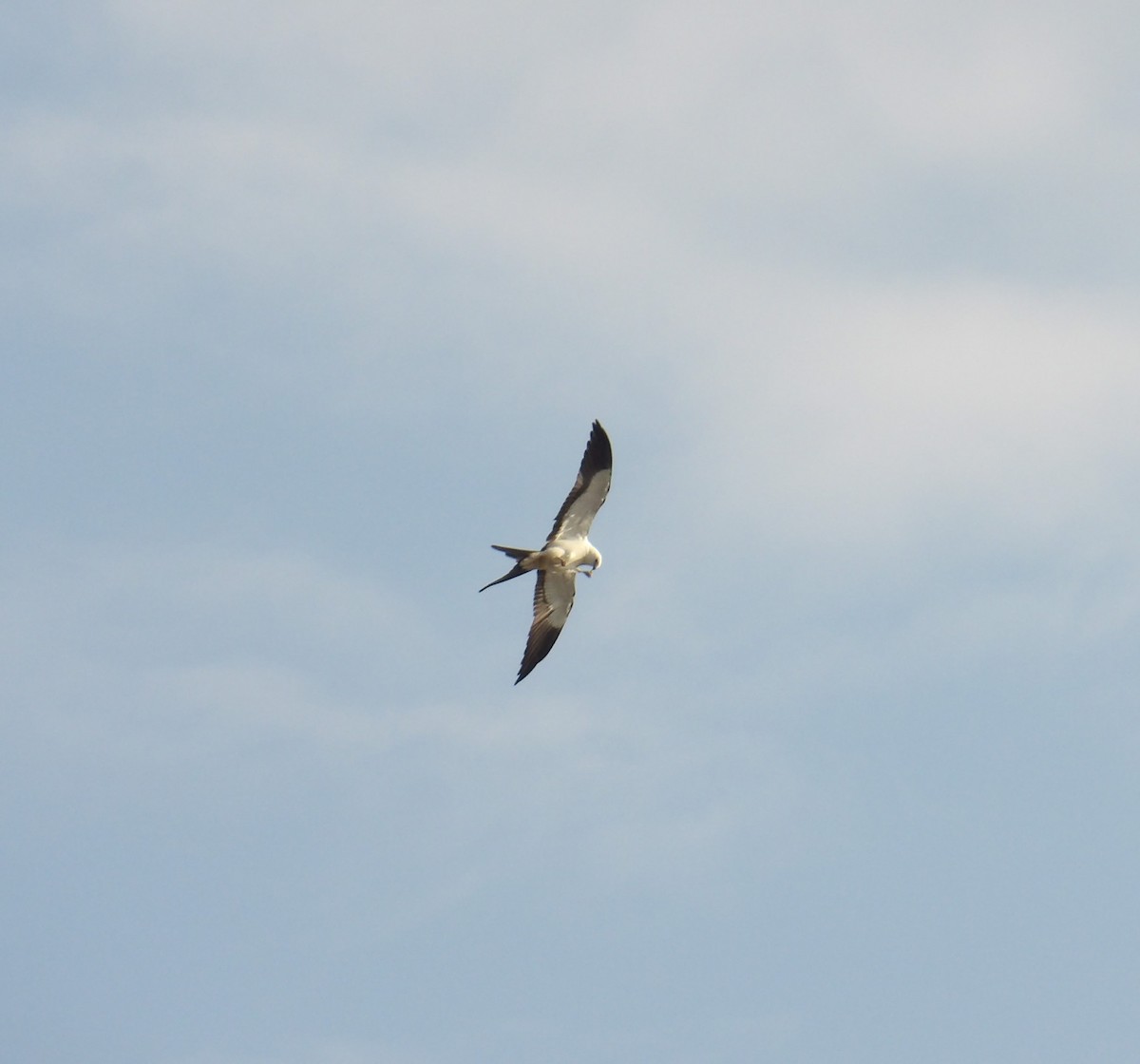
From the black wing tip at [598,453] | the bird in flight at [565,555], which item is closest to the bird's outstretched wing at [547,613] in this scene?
the bird in flight at [565,555]

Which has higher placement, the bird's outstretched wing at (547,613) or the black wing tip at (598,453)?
the black wing tip at (598,453)

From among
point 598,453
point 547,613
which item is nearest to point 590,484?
point 598,453

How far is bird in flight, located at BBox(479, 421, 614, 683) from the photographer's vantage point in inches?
915

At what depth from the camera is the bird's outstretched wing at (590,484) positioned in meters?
23.2

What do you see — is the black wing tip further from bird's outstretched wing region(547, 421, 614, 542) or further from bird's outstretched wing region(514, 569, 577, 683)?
bird's outstretched wing region(514, 569, 577, 683)

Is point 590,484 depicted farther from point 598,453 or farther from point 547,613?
point 547,613

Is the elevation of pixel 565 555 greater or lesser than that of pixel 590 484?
lesser

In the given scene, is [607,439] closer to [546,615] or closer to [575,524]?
[575,524]

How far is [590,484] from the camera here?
23.3 metres

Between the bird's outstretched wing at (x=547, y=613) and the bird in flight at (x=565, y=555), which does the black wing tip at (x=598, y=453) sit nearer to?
A: the bird in flight at (x=565, y=555)

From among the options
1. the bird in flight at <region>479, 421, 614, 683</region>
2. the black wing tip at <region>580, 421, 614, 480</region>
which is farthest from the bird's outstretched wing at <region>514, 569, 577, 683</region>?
the black wing tip at <region>580, 421, 614, 480</region>

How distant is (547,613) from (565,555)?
1387 mm

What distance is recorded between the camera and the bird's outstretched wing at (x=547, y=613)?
77.9ft

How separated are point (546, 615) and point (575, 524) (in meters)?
1.82
